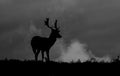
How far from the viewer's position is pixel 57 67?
20.5 m

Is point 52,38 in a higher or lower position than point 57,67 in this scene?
higher

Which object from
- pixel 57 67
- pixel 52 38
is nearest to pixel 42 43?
pixel 52 38

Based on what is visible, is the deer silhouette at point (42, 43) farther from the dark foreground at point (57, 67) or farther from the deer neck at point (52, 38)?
the dark foreground at point (57, 67)

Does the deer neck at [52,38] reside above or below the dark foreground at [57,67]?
above

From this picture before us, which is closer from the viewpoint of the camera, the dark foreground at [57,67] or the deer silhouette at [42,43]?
the dark foreground at [57,67]

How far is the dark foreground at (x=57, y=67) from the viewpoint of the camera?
19531mm

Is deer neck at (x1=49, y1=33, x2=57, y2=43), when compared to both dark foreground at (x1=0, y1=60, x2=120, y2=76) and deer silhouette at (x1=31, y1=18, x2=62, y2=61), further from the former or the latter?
dark foreground at (x1=0, y1=60, x2=120, y2=76)

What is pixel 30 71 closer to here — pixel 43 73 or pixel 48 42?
pixel 43 73

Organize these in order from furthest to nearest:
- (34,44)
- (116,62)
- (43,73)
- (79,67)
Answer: (34,44), (116,62), (79,67), (43,73)

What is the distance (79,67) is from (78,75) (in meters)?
0.99

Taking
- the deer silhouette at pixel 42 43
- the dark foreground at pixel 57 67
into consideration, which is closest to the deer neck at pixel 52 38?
the deer silhouette at pixel 42 43

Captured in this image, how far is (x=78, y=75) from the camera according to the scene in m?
19.8

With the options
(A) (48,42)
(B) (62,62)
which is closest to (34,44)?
(A) (48,42)

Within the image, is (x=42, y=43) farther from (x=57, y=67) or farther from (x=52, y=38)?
(x=57, y=67)
